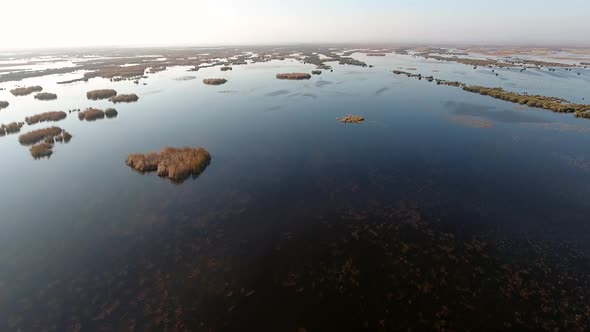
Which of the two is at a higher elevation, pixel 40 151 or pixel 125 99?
pixel 125 99

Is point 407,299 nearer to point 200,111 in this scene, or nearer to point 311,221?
point 311,221

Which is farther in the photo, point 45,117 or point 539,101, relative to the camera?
point 539,101

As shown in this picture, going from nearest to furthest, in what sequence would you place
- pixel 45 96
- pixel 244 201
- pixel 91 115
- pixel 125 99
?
1. pixel 244 201
2. pixel 91 115
3. pixel 125 99
4. pixel 45 96

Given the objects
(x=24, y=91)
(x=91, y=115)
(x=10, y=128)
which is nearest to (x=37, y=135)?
(x=10, y=128)

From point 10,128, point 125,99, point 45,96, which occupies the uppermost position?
point 45,96

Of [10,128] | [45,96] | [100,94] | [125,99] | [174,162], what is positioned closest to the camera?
[174,162]

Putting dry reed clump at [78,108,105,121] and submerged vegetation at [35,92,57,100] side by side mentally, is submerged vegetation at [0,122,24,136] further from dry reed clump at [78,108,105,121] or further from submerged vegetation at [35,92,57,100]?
submerged vegetation at [35,92,57,100]

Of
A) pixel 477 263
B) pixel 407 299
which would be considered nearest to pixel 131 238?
pixel 407 299

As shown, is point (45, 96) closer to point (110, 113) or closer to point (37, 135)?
point (110, 113)
